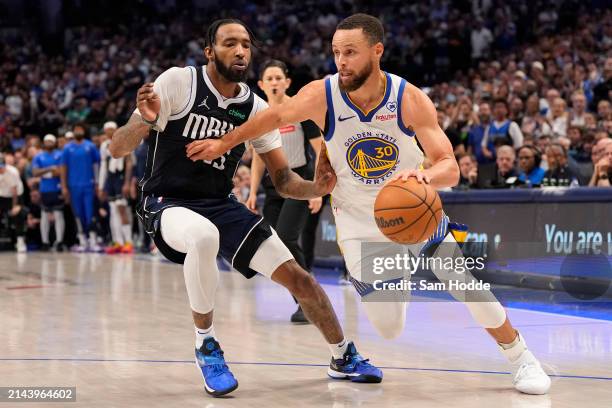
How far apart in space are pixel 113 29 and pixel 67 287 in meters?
19.3

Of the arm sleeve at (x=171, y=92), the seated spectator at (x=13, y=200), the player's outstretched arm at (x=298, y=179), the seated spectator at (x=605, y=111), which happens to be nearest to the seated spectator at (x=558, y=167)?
the seated spectator at (x=605, y=111)

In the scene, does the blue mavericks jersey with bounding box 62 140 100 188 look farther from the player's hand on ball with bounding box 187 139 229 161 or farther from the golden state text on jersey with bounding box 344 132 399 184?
the golden state text on jersey with bounding box 344 132 399 184

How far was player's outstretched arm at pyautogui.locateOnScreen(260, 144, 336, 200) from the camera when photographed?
521cm

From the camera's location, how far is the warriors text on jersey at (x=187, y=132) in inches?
207

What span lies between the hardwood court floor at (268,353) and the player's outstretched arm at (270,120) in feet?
4.14

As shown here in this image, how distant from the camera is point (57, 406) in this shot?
4613 millimetres

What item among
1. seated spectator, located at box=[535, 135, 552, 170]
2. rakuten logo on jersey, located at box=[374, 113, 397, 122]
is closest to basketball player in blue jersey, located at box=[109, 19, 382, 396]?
rakuten logo on jersey, located at box=[374, 113, 397, 122]

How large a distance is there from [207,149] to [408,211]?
117 cm

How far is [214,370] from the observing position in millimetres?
4953

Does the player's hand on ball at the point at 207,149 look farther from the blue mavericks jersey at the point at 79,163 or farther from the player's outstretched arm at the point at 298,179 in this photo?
the blue mavericks jersey at the point at 79,163

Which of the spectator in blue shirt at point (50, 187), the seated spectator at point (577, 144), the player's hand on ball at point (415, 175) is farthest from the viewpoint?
the spectator in blue shirt at point (50, 187)

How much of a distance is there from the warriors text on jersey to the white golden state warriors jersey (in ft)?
2.10

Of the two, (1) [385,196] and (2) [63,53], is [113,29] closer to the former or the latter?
(2) [63,53]

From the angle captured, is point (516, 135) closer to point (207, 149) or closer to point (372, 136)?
point (372, 136)
